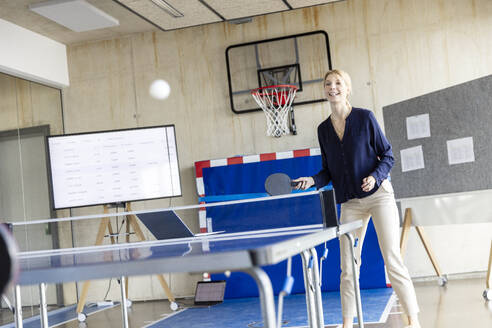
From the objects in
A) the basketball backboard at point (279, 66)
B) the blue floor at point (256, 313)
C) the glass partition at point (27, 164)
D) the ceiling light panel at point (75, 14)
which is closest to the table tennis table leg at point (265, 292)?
the blue floor at point (256, 313)

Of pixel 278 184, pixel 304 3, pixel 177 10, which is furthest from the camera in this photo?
pixel 304 3

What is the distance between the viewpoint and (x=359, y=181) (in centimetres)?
320

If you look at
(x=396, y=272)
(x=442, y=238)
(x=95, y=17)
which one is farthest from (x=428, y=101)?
(x=95, y=17)

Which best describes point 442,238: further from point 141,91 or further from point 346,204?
point 141,91

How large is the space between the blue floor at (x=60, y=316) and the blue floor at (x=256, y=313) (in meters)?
1.06

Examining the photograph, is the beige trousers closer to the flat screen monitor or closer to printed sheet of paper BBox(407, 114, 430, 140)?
printed sheet of paper BBox(407, 114, 430, 140)

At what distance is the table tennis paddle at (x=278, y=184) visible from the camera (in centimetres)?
278

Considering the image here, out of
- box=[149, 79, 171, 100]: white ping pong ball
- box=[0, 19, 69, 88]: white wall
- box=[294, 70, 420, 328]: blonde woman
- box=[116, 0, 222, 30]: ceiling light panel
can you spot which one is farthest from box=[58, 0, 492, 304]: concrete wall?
box=[294, 70, 420, 328]: blonde woman

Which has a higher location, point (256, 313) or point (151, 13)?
point (151, 13)

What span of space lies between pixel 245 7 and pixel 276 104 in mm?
949

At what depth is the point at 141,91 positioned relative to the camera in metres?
6.17

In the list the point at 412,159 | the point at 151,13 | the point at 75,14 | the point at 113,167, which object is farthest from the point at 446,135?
the point at 75,14

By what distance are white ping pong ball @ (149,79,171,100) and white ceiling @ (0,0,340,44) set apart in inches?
22.3

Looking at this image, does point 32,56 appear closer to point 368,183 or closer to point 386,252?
point 368,183
